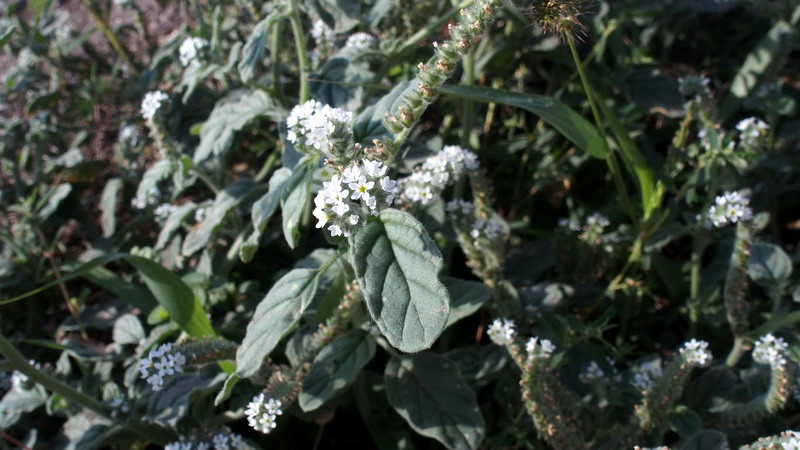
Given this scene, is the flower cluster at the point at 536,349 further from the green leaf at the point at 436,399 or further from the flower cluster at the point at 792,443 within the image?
the flower cluster at the point at 792,443

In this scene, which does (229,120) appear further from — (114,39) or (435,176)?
(114,39)

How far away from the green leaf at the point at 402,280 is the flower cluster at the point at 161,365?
735 mm

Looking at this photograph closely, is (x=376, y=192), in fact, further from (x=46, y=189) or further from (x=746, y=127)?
(x=46, y=189)

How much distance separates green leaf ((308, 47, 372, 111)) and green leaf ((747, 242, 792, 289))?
1.42 metres

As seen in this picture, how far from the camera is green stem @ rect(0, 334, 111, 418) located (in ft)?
7.09

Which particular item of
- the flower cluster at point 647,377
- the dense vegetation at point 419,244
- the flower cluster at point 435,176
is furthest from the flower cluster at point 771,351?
the flower cluster at point 435,176

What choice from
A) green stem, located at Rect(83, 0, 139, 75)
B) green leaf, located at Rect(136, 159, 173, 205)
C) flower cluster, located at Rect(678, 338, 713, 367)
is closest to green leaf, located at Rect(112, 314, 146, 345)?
green leaf, located at Rect(136, 159, 173, 205)

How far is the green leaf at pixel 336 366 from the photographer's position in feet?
6.68

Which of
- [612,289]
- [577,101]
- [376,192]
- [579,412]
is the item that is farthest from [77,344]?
[577,101]

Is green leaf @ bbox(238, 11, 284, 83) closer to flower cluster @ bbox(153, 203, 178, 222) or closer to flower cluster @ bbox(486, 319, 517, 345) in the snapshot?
flower cluster @ bbox(153, 203, 178, 222)

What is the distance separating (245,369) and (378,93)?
149 cm

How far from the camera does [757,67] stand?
322 cm

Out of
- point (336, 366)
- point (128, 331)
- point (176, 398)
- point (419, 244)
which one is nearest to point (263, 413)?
point (336, 366)

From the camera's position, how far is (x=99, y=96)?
3512 mm
